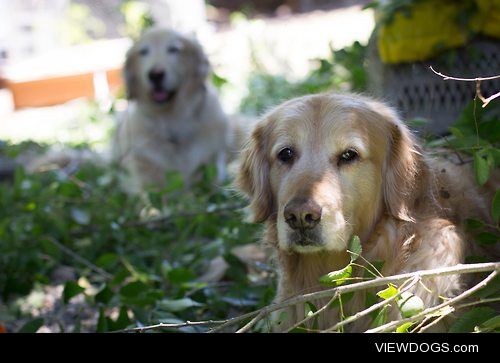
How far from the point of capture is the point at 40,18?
13172mm

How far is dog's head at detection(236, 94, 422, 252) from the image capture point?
2902 mm

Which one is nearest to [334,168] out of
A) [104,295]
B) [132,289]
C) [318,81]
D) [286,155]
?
[286,155]

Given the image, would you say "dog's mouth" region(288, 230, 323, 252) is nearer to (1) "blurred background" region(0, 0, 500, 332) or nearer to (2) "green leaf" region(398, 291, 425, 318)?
(1) "blurred background" region(0, 0, 500, 332)

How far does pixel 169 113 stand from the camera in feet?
27.1

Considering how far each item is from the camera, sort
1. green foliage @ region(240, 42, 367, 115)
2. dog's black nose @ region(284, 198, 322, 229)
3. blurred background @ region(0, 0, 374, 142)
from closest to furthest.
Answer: dog's black nose @ region(284, 198, 322, 229)
green foliage @ region(240, 42, 367, 115)
blurred background @ region(0, 0, 374, 142)

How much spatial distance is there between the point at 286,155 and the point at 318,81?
5.52 m

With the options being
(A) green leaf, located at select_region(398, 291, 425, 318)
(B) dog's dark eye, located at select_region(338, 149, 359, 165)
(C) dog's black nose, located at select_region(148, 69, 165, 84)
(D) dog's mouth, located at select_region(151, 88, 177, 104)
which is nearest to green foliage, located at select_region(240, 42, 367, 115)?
(D) dog's mouth, located at select_region(151, 88, 177, 104)

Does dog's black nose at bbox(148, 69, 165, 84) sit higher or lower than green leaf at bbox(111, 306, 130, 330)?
higher

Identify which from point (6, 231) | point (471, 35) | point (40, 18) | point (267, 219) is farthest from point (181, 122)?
point (40, 18)

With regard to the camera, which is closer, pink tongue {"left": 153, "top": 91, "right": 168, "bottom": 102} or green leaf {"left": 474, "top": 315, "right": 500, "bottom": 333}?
green leaf {"left": 474, "top": 315, "right": 500, "bottom": 333}

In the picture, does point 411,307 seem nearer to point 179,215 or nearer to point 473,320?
point 473,320

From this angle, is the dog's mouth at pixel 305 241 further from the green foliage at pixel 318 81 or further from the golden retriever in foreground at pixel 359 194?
the green foliage at pixel 318 81
